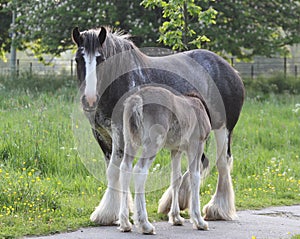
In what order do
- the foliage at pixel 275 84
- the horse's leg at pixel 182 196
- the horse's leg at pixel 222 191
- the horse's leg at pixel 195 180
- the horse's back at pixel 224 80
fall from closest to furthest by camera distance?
the horse's leg at pixel 195 180
the horse's leg at pixel 182 196
the horse's leg at pixel 222 191
the horse's back at pixel 224 80
the foliage at pixel 275 84

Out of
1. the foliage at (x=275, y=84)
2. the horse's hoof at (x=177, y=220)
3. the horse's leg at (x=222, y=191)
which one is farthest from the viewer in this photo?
the foliage at (x=275, y=84)

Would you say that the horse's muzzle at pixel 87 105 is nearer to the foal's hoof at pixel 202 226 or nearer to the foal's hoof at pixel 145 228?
the foal's hoof at pixel 145 228

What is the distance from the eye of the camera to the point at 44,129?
38.2ft

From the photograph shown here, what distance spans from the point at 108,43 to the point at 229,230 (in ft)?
8.60

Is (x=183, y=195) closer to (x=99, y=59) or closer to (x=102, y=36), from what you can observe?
(x=99, y=59)

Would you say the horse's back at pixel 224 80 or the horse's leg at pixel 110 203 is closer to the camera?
the horse's leg at pixel 110 203

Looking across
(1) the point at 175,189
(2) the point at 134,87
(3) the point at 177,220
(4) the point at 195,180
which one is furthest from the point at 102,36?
(3) the point at 177,220

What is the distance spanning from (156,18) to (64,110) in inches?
408

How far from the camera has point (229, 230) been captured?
284 inches

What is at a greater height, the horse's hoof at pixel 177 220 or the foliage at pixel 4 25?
the foliage at pixel 4 25

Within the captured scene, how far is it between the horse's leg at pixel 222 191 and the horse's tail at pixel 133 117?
6.74 feet

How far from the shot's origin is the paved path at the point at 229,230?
6.55 meters

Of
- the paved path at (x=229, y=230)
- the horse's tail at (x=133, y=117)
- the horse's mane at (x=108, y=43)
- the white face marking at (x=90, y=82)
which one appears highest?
the horse's mane at (x=108, y=43)

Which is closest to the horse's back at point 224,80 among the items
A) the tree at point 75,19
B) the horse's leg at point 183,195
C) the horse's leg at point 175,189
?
the horse's leg at point 183,195
